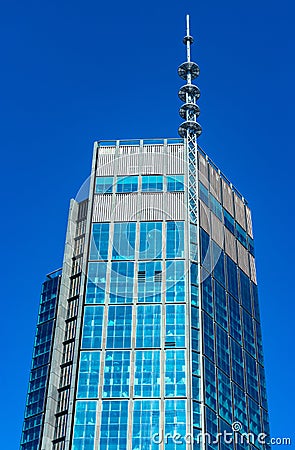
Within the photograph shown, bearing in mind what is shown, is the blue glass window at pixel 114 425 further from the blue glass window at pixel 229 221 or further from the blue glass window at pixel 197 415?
the blue glass window at pixel 229 221

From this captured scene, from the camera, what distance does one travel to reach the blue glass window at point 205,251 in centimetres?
16188

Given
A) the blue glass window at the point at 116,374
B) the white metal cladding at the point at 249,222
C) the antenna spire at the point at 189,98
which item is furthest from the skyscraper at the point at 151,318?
the white metal cladding at the point at 249,222

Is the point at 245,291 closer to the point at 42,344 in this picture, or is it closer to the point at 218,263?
the point at 218,263

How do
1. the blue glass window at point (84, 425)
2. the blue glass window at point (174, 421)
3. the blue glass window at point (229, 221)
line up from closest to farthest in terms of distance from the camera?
the blue glass window at point (174, 421) < the blue glass window at point (84, 425) < the blue glass window at point (229, 221)

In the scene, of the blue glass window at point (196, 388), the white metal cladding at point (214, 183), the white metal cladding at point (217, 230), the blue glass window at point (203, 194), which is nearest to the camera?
the blue glass window at point (196, 388)

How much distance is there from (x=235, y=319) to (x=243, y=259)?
63.7 feet

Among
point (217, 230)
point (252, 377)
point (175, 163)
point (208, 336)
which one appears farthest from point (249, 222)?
point (208, 336)

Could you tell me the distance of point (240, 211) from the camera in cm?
18938

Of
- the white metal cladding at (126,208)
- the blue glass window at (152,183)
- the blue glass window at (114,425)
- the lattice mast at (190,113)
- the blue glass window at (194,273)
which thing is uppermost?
the lattice mast at (190,113)

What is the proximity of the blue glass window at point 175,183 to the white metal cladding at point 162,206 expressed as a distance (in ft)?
3.67

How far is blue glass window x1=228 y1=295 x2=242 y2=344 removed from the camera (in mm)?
165500

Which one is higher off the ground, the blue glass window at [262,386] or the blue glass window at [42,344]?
the blue glass window at [42,344]

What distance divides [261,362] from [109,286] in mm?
42297

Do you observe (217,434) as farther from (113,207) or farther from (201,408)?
(113,207)
